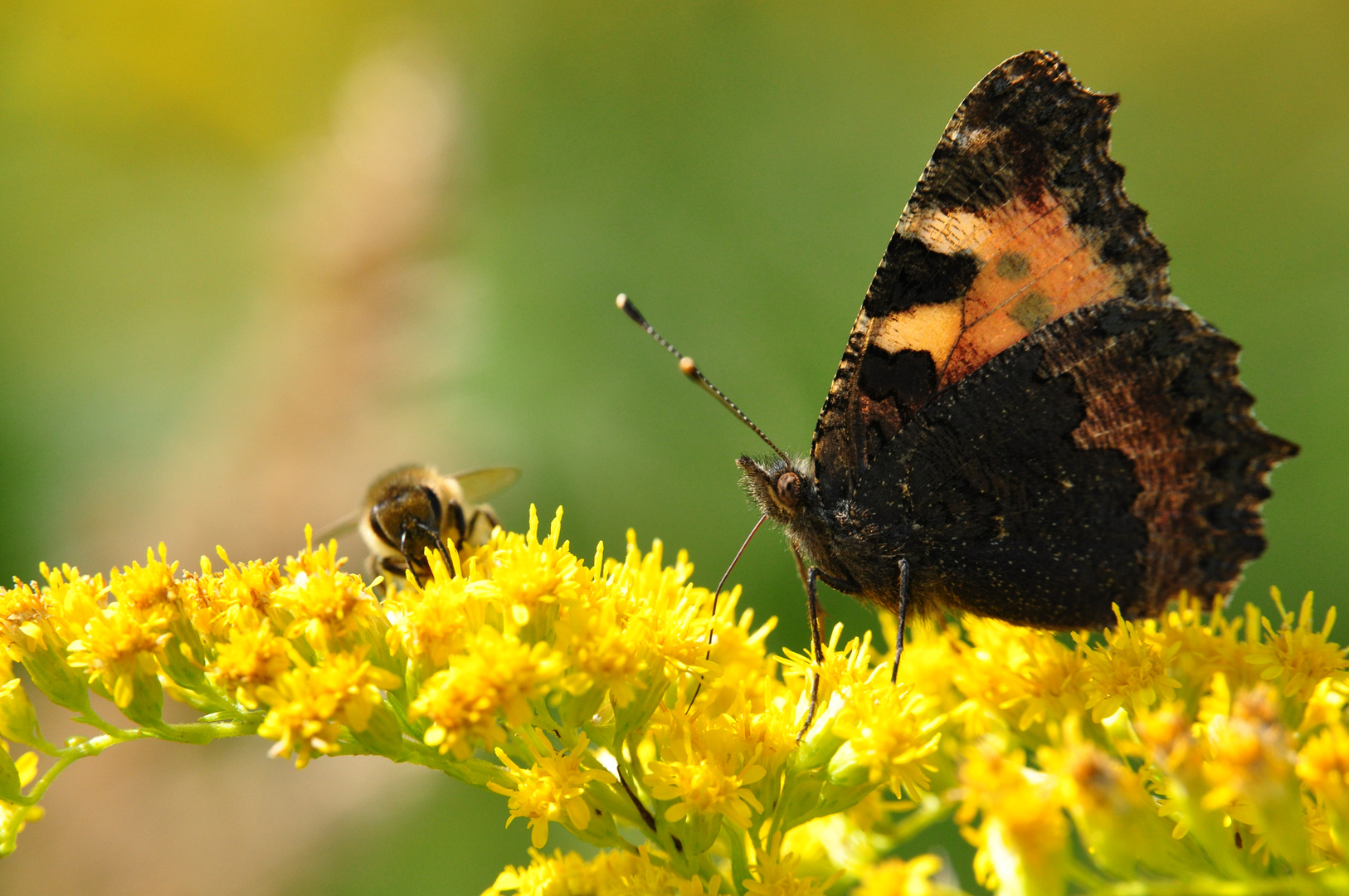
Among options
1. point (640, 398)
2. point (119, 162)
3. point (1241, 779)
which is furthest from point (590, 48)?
point (1241, 779)

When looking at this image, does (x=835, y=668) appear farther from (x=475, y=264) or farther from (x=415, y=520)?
(x=475, y=264)

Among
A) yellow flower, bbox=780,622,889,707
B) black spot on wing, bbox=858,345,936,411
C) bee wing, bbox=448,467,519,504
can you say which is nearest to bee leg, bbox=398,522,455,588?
bee wing, bbox=448,467,519,504

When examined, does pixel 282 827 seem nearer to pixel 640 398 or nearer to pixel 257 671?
pixel 640 398

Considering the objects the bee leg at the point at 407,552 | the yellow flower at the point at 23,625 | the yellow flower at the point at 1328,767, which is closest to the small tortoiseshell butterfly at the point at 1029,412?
the yellow flower at the point at 1328,767

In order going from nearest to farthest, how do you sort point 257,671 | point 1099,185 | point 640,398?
point 257,671
point 1099,185
point 640,398

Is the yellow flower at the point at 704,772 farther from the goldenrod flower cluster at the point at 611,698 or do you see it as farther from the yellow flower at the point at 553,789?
the yellow flower at the point at 553,789

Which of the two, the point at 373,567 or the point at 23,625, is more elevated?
the point at 373,567

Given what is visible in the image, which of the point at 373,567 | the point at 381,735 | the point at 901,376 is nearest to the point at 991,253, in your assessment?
the point at 901,376
